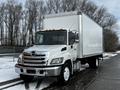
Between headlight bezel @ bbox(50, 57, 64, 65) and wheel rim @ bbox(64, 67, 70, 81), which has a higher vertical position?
headlight bezel @ bbox(50, 57, 64, 65)

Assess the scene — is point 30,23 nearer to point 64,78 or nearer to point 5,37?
point 5,37

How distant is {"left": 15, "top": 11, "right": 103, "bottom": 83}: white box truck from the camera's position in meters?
8.82

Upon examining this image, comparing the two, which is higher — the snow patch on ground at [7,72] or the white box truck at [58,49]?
the white box truck at [58,49]

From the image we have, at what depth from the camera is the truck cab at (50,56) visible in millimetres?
8766

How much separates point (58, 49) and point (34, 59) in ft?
3.77

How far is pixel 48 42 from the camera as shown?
10.1 meters

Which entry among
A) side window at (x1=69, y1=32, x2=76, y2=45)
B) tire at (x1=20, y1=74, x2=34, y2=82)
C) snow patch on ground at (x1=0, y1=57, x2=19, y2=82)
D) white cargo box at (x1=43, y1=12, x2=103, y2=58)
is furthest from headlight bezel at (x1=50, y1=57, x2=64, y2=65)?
snow patch on ground at (x1=0, y1=57, x2=19, y2=82)

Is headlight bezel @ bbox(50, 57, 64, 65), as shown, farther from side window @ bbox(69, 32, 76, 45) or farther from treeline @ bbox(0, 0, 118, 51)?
treeline @ bbox(0, 0, 118, 51)

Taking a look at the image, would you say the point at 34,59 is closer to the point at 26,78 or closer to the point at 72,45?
the point at 26,78

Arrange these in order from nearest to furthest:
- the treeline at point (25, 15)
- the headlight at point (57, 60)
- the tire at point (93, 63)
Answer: the headlight at point (57, 60) → the tire at point (93, 63) → the treeline at point (25, 15)

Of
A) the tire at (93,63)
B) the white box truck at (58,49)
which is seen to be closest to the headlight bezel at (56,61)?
the white box truck at (58,49)

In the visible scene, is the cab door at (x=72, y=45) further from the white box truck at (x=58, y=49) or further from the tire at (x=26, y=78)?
the tire at (x=26, y=78)

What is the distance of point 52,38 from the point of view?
1020 cm

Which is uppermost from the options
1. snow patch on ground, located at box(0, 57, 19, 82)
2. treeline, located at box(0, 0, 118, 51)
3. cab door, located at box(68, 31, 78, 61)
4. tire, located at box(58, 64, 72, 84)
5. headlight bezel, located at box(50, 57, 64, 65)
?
treeline, located at box(0, 0, 118, 51)
